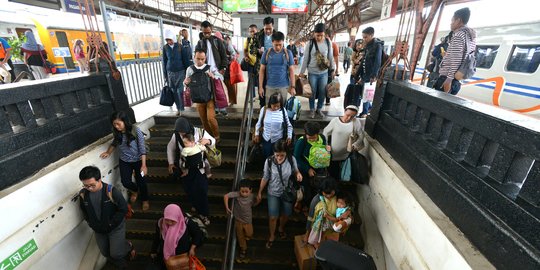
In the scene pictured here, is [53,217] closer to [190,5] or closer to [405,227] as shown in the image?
[405,227]

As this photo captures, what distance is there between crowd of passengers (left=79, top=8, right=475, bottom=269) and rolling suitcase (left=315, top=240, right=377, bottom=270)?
0.69 m

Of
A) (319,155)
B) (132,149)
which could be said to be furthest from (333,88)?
(132,149)

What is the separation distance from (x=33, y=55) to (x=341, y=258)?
32.2ft

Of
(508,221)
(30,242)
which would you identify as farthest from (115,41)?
(508,221)

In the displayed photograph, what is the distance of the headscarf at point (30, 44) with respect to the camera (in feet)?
23.2

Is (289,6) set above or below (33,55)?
above

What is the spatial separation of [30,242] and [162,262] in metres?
1.29

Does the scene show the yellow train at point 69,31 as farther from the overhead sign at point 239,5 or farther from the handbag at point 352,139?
the overhead sign at point 239,5

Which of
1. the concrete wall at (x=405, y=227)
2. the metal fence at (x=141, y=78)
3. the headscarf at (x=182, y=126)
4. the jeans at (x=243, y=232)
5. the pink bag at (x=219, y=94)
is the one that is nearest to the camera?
the concrete wall at (x=405, y=227)

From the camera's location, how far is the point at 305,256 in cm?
327

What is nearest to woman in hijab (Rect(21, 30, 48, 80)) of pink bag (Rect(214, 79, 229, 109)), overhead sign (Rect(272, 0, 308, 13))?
pink bag (Rect(214, 79, 229, 109))

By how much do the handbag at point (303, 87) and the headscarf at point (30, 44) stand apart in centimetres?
800

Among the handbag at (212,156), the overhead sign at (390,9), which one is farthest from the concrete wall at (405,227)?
the overhead sign at (390,9)

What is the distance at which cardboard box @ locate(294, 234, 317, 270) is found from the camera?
3254mm
